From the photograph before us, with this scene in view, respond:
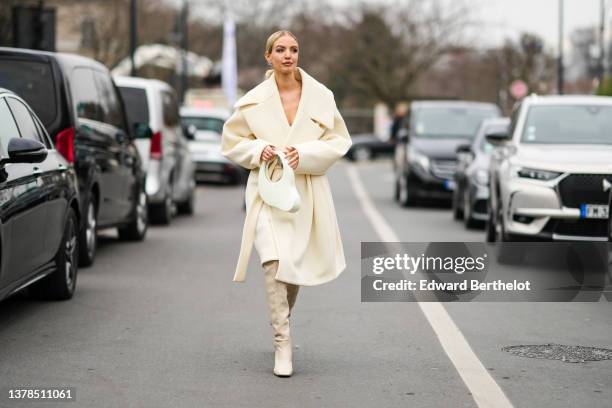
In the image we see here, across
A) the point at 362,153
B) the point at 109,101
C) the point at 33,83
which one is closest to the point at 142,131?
the point at 109,101

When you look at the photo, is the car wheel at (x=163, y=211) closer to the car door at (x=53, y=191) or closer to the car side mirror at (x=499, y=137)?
the car side mirror at (x=499, y=137)

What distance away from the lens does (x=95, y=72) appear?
45.3 ft

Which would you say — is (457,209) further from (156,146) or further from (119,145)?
(119,145)

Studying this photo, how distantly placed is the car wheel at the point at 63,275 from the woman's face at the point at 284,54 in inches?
129

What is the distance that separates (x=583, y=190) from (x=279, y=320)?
575 cm

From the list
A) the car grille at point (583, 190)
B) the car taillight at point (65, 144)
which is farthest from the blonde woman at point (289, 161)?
the car grille at point (583, 190)

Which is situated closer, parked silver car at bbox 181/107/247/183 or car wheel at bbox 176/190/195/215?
car wheel at bbox 176/190/195/215

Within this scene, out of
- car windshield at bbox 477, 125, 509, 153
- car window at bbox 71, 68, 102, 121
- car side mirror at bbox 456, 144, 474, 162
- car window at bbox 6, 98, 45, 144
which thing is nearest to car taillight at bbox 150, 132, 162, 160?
car window at bbox 71, 68, 102, 121

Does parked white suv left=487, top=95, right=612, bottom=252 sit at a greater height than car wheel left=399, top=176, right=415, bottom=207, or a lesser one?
greater

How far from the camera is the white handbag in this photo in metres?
7.34

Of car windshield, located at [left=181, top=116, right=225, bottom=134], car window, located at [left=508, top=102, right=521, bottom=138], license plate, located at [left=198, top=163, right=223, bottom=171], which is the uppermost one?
car window, located at [left=508, top=102, right=521, bottom=138]

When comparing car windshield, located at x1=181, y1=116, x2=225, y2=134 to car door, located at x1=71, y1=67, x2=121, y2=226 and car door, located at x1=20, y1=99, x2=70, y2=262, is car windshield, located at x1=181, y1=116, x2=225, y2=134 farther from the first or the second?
car door, located at x1=20, y1=99, x2=70, y2=262

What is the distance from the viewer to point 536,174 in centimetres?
1282

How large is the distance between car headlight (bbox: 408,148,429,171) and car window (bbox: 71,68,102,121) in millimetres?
9774
